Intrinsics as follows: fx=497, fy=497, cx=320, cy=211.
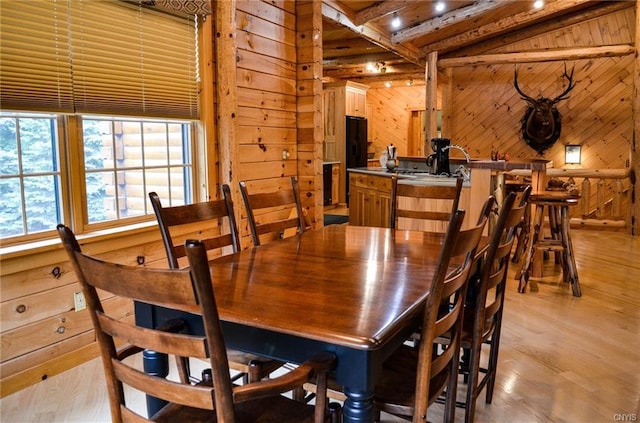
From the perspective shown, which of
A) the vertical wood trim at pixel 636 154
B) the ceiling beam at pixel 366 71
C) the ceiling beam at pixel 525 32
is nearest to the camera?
the vertical wood trim at pixel 636 154

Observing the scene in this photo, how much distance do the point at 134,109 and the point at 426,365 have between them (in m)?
2.38

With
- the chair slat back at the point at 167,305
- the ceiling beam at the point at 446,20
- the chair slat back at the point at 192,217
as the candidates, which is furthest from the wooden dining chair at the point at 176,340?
the ceiling beam at the point at 446,20

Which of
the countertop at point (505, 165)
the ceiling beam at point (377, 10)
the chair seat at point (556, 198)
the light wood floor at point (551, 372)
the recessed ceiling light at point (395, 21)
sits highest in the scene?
the recessed ceiling light at point (395, 21)

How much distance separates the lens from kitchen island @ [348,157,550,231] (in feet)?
14.2

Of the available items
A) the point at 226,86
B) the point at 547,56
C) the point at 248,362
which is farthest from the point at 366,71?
the point at 248,362

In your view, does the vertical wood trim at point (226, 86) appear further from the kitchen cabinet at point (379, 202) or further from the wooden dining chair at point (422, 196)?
the kitchen cabinet at point (379, 202)

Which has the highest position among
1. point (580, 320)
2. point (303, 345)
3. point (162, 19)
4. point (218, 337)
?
point (162, 19)

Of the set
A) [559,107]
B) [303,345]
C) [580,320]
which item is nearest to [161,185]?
[303,345]

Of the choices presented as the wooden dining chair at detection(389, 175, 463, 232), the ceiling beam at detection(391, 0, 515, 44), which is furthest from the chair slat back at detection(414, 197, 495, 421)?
the ceiling beam at detection(391, 0, 515, 44)

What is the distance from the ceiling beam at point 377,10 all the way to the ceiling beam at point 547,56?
2.86 m

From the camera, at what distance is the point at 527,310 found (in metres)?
3.77

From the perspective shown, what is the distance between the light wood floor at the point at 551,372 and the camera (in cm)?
232

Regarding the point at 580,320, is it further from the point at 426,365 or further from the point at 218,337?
the point at 218,337

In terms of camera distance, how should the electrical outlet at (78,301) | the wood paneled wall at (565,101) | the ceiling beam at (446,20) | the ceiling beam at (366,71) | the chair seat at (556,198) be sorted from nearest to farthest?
1. the electrical outlet at (78,301)
2. the chair seat at (556,198)
3. the ceiling beam at (446,20)
4. the wood paneled wall at (565,101)
5. the ceiling beam at (366,71)
